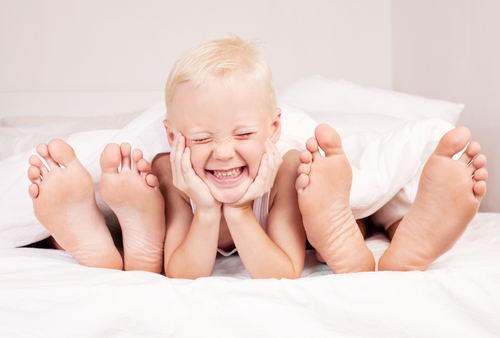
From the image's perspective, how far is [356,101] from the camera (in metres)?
1.57

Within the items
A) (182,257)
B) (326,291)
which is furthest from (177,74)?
(326,291)

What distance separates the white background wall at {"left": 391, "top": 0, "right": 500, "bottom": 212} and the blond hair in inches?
36.0

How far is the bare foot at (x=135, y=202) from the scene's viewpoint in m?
0.78

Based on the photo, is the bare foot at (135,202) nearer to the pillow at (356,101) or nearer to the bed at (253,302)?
the bed at (253,302)

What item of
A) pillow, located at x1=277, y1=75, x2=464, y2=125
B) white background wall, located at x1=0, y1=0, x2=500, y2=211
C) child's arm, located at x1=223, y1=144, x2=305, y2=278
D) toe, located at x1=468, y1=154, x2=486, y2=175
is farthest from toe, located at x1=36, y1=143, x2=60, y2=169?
white background wall, located at x1=0, y1=0, x2=500, y2=211

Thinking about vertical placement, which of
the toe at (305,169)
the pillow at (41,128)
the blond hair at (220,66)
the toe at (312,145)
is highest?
the blond hair at (220,66)

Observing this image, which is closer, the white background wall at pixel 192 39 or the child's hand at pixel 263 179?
the child's hand at pixel 263 179

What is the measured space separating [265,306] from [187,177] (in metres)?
0.26

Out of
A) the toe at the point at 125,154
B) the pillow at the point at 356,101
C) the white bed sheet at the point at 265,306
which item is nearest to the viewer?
the white bed sheet at the point at 265,306

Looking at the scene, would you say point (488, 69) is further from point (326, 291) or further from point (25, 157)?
point (25, 157)

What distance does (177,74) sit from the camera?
0.74 meters

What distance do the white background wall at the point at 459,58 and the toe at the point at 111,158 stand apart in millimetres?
1125

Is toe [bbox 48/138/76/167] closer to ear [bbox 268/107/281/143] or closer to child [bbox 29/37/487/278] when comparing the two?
child [bbox 29/37/487/278]

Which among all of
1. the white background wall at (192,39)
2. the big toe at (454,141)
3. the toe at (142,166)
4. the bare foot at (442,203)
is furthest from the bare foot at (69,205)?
the white background wall at (192,39)
